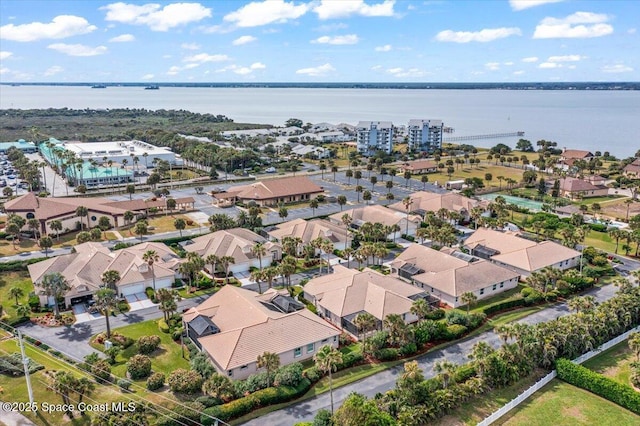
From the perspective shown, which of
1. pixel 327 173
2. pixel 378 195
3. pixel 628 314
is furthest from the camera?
pixel 327 173

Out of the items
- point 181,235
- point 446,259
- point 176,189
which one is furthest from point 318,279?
point 176,189

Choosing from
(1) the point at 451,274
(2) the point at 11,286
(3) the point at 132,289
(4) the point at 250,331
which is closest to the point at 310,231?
(1) the point at 451,274

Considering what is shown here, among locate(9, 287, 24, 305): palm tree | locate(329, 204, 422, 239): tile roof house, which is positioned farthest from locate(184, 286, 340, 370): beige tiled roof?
locate(329, 204, 422, 239): tile roof house

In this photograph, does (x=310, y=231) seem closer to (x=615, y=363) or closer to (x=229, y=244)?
(x=229, y=244)

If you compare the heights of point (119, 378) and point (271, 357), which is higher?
point (271, 357)

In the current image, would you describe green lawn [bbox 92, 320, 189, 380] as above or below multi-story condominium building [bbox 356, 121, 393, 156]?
below

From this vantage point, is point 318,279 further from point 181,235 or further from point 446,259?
point 181,235

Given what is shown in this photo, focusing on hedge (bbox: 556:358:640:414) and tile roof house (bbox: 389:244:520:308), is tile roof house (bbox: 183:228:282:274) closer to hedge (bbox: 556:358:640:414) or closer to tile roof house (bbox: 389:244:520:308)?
tile roof house (bbox: 389:244:520:308)
